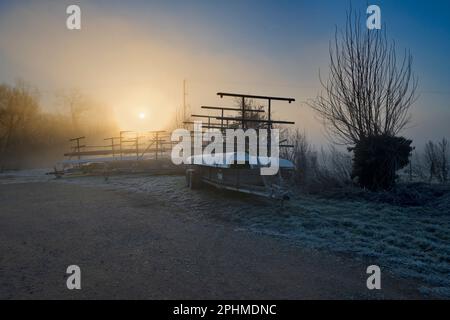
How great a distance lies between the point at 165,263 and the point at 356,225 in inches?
151

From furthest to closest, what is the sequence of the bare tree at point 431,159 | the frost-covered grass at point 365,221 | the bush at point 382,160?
the bare tree at point 431,159
the bush at point 382,160
the frost-covered grass at point 365,221

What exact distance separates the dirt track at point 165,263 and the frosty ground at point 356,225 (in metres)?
0.28

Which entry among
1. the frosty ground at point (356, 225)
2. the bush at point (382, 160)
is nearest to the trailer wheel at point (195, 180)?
the frosty ground at point (356, 225)

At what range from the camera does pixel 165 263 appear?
4.39 m

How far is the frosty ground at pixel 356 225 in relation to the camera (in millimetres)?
4293

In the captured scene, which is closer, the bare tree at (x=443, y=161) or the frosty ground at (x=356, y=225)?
the frosty ground at (x=356, y=225)

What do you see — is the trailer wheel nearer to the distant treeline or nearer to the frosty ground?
the frosty ground

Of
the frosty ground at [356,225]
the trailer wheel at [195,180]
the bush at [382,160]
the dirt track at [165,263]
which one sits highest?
the bush at [382,160]

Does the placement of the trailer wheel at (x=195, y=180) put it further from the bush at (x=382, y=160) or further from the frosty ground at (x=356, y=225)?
the bush at (x=382, y=160)
